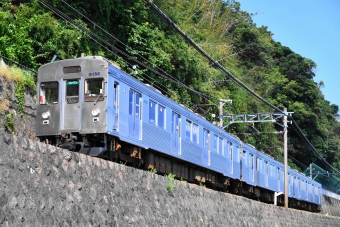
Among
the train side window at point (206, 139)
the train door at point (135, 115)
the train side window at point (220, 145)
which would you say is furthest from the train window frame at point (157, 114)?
the train side window at point (220, 145)

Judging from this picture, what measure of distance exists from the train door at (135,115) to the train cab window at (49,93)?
162cm

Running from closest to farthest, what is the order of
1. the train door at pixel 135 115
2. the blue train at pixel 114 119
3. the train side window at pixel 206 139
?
the blue train at pixel 114 119, the train door at pixel 135 115, the train side window at pixel 206 139

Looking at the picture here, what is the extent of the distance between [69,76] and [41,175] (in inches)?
215

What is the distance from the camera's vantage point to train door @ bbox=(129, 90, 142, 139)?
12.9 meters

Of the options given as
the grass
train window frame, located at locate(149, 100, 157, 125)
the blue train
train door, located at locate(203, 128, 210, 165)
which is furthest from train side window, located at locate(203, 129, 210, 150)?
the grass

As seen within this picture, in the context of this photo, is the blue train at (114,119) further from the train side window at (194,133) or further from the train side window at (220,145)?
the train side window at (220,145)

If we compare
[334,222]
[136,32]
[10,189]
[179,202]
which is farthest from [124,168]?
[334,222]

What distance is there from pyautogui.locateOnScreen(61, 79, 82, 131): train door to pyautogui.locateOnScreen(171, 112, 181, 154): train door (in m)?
3.76

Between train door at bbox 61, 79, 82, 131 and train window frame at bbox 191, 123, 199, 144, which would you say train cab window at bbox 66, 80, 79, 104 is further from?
train window frame at bbox 191, 123, 199, 144

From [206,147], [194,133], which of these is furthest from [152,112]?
[206,147]

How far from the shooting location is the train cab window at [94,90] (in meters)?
12.1

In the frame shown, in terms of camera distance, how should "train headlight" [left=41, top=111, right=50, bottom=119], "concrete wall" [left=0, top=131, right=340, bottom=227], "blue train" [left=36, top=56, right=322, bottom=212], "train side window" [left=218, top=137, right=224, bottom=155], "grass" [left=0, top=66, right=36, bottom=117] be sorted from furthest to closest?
"train side window" [left=218, top=137, right=224, bottom=155], "grass" [left=0, top=66, right=36, bottom=117], "train headlight" [left=41, top=111, right=50, bottom=119], "blue train" [left=36, top=56, right=322, bottom=212], "concrete wall" [left=0, top=131, right=340, bottom=227]

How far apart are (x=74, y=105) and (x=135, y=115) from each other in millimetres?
1503

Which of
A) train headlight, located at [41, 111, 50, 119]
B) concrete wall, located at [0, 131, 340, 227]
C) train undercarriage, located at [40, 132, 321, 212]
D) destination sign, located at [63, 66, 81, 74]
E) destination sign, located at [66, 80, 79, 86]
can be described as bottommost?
concrete wall, located at [0, 131, 340, 227]
